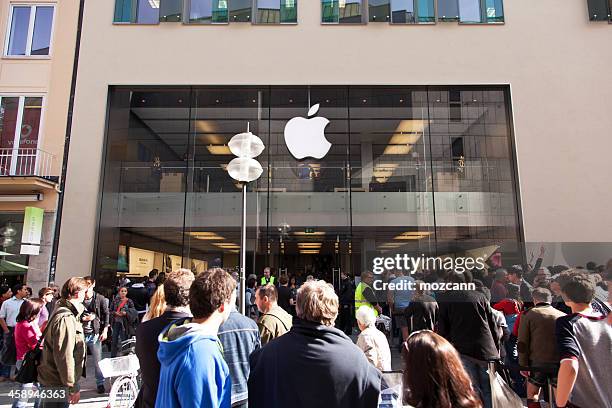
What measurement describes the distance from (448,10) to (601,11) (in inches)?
176

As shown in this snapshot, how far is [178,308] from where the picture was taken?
10.1 ft

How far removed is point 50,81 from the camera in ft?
41.8

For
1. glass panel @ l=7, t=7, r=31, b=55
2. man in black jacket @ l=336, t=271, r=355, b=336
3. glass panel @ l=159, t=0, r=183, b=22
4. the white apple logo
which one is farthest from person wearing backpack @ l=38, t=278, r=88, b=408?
glass panel @ l=7, t=7, r=31, b=55

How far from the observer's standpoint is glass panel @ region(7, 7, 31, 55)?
1303cm

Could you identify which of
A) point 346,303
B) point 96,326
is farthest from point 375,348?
point 346,303

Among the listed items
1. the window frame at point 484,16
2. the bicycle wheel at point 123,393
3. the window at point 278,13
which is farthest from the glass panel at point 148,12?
the bicycle wheel at point 123,393

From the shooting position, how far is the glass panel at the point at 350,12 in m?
12.9

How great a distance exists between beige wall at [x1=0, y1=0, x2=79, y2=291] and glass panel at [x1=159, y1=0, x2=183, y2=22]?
8.66 feet

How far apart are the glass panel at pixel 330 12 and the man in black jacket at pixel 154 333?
1151cm

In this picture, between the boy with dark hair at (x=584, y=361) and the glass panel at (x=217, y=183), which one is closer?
the boy with dark hair at (x=584, y=361)

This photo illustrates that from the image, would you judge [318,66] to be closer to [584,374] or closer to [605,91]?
[605,91]

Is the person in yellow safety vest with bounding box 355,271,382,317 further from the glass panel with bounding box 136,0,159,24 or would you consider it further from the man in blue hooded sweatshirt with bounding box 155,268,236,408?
Answer: the glass panel with bounding box 136,0,159,24

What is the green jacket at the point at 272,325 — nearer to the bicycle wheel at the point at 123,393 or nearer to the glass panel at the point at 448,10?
the bicycle wheel at the point at 123,393

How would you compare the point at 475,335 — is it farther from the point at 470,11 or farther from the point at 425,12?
the point at 470,11
